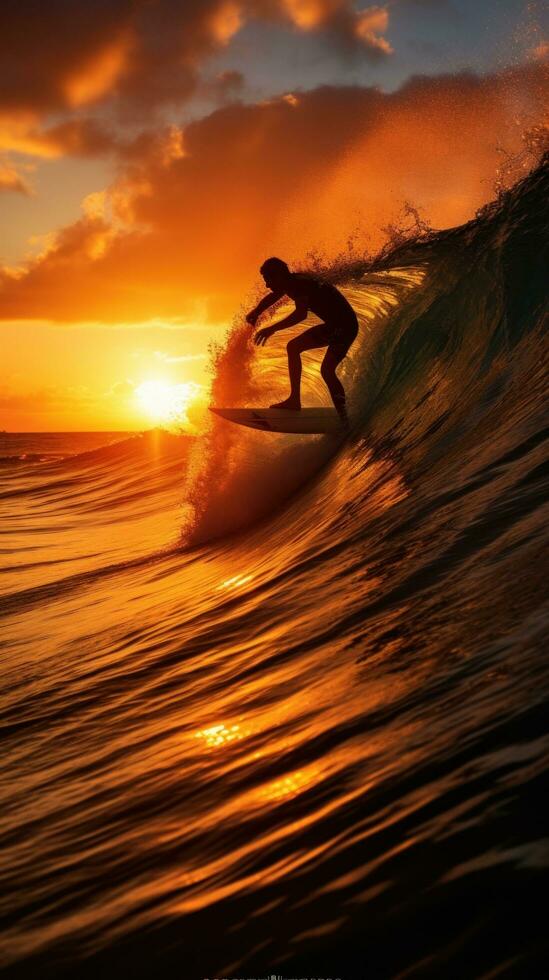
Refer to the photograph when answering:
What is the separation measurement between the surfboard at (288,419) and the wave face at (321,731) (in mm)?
838

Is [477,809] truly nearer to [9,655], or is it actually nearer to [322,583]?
[322,583]

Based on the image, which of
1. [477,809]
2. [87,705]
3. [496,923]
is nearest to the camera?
[496,923]

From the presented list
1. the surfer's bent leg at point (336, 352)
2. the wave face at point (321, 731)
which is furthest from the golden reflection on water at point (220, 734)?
the surfer's bent leg at point (336, 352)

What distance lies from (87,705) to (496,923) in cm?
294

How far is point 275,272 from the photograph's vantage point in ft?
25.5

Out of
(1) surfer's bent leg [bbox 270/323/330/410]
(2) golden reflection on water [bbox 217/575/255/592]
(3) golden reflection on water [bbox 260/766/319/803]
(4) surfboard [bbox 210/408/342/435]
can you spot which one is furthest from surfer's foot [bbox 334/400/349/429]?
(3) golden reflection on water [bbox 260/766/319/803]

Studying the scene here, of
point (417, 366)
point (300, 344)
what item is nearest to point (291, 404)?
point (300, 344)

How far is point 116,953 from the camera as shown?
2.00m

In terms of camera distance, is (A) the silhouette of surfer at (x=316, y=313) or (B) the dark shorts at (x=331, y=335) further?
(B) the dark shorts at (x=331, y=335)

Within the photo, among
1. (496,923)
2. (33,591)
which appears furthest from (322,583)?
(33,591)

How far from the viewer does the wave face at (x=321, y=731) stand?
70.6 inches

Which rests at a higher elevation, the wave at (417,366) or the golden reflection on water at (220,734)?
the wave at (417,366)

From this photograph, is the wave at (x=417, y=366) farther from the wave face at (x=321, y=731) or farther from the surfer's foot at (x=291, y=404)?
the surfer's foot at (x=291, y=404)

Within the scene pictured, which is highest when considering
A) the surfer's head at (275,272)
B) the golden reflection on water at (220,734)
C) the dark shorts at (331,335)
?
the surfer's head at (275,272)
